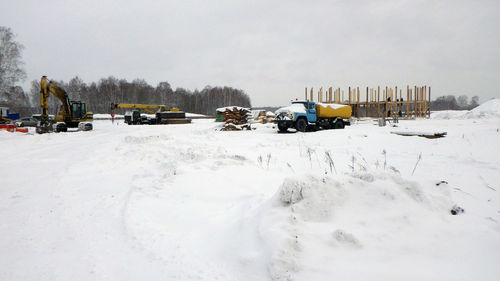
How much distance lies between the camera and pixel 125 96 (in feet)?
211

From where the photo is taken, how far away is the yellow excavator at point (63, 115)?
658 inches

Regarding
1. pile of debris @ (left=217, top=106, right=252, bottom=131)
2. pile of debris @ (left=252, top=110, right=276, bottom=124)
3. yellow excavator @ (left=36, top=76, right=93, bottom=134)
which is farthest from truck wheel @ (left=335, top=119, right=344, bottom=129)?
yellow excavator @ (left=36, top=76, right=93, bottom=134)

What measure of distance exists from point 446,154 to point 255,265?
6.88 metres

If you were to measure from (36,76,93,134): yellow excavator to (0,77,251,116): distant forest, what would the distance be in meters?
45.1

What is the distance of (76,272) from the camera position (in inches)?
86.2

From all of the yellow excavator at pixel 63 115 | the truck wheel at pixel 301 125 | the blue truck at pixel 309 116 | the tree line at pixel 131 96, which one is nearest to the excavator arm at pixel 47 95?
the yellow excavator at pixel 63 115

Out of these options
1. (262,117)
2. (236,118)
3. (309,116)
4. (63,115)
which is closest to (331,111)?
(309,116)

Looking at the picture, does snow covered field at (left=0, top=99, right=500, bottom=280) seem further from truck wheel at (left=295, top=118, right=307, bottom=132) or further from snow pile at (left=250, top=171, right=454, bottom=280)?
truck wheel at (left=295, top=118, right=307, bottom=132)

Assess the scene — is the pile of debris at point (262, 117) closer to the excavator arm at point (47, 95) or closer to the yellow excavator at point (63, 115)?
the yellow excavator at point (63, 115)

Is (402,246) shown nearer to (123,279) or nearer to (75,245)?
(123,279)

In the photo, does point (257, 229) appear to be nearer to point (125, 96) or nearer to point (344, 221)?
point (344, 221)

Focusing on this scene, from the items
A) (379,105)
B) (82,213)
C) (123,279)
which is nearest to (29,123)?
(82,213)

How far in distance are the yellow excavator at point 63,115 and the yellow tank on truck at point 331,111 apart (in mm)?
17683

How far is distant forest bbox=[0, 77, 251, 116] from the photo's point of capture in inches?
2450
